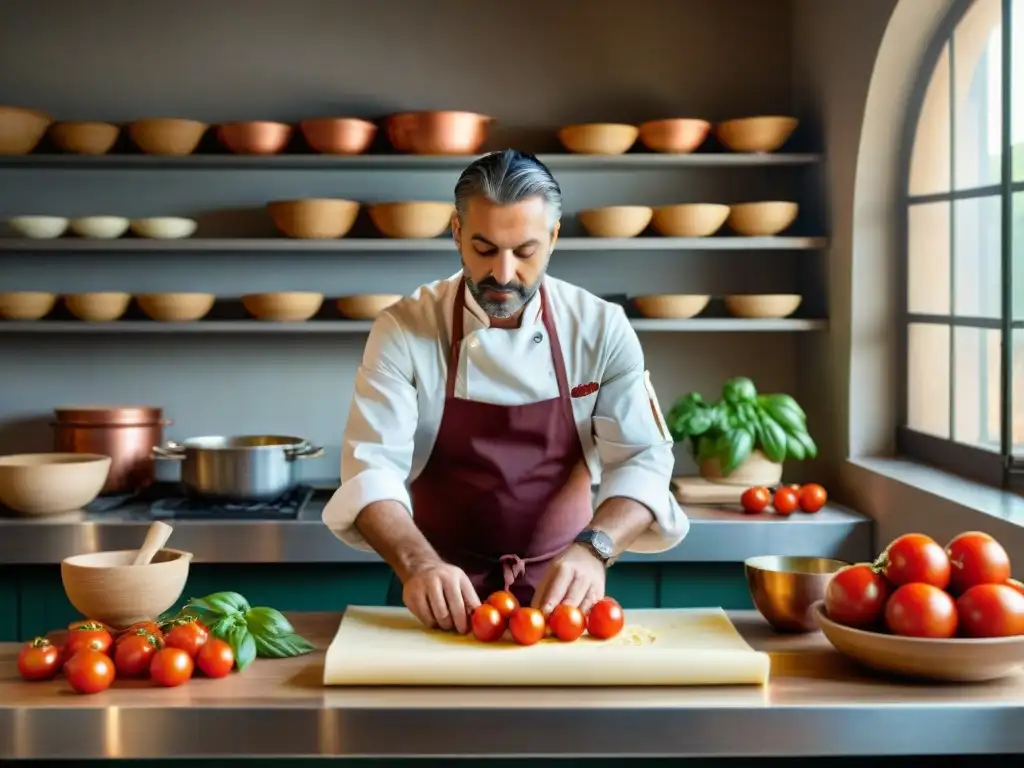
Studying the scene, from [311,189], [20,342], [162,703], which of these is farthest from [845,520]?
[20,342]

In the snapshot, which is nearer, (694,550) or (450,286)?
(450,286)

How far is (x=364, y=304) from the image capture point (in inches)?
151

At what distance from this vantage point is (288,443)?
3.87 m

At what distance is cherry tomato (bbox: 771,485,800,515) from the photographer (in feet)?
11.4

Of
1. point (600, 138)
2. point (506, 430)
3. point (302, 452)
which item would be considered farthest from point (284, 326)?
point (506, 430)

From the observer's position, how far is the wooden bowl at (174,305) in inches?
150

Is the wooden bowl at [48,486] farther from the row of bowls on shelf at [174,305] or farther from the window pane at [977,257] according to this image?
the window pane at [977,257]

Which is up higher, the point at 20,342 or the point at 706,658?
the point at 20,342

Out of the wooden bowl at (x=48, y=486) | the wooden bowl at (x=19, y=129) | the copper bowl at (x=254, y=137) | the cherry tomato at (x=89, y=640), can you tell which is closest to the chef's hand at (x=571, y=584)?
the cherry tomato at (x=89, y=640)

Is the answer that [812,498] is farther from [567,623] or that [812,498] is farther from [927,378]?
[567,623]

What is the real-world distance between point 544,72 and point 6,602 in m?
2.34

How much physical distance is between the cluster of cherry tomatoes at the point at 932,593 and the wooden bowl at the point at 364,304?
2251mm

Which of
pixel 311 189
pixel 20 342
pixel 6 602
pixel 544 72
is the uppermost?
pixel 544 72

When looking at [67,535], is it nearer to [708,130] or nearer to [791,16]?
[708,130]
